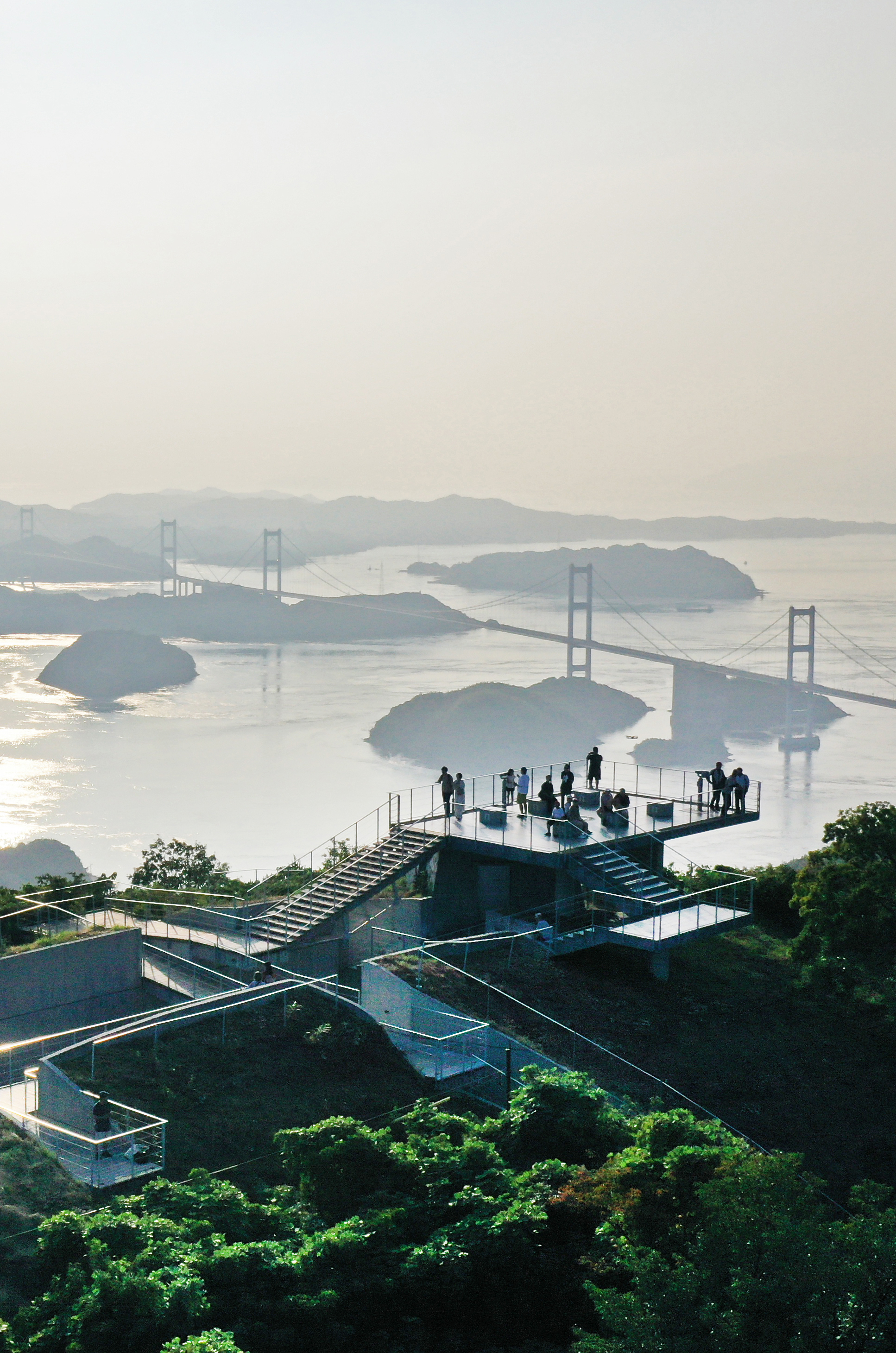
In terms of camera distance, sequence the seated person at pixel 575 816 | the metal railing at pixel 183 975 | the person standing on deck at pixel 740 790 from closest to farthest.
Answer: the metal railing at pixel 183 975 → the seated person at pixel 575 816 → the person standing on deck at pixel 740 790

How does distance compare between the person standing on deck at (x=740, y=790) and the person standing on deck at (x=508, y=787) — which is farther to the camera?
the person standing on deck at (x=508, y=787)

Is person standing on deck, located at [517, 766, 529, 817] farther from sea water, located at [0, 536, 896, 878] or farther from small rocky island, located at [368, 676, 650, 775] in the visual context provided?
small rocky island, located at [368, 676, 650, 775]

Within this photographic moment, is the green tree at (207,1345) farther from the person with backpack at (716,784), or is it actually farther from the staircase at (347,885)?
the person with backpack at (716,784)

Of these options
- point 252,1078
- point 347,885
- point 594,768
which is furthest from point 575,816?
point 252,1078

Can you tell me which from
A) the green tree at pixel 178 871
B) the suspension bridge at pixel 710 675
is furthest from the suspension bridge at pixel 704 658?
the green tree at pixel 178 871

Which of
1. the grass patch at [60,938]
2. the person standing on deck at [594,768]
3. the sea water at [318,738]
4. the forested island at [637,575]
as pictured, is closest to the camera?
the grass patch at [60,938]

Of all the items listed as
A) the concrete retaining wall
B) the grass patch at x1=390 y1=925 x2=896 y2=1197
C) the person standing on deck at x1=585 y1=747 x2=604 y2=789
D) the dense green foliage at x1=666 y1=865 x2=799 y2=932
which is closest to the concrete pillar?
the grass patch at x1=390 y1=925 x2=896 y2=1197

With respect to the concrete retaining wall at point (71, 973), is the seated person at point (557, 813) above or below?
above
